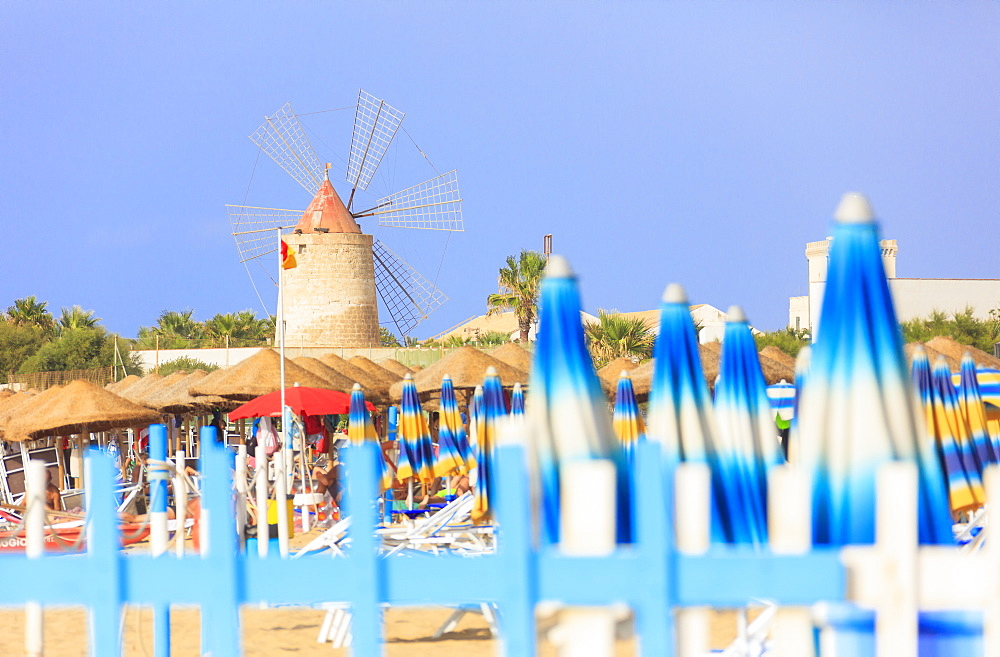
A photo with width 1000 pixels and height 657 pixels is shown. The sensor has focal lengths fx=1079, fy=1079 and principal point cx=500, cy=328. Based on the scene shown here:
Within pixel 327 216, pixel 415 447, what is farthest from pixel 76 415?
pixel 327 216

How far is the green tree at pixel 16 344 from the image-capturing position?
40.1 m

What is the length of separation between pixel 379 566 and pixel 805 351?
3150 mm

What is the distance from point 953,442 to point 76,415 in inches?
360

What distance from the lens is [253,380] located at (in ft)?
45.2

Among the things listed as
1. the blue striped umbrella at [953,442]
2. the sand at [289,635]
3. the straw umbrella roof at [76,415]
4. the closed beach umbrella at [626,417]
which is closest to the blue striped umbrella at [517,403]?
the closed beach umbrella at [626,417]

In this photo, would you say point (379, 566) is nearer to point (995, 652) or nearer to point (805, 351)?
point (995, 652)

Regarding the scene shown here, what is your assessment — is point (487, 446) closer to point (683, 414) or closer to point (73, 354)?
point (683, 414)

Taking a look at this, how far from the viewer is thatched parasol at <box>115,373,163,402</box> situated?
1891 cm

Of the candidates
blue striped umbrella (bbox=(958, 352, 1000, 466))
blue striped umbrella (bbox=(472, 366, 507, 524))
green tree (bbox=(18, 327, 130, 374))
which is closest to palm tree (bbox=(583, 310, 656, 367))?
blue striped umbrella (bbox=(472, 366, 507, 524))

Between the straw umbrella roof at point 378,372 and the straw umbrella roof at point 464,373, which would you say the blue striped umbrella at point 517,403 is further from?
the straw umbrella roof at point 378,372

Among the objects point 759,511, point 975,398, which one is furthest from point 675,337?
point 975,398

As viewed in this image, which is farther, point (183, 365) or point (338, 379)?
point (183, 365)

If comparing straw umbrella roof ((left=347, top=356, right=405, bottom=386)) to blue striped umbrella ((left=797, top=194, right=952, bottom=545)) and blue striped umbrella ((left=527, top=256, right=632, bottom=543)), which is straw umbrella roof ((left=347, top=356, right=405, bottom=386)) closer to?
blue striped umbrella ((left=527, top=256, right=632, bottom=543))

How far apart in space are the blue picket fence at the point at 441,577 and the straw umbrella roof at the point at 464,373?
37.0 ft
